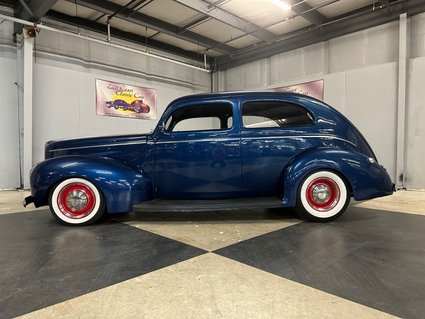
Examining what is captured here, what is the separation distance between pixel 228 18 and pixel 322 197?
17.3ft

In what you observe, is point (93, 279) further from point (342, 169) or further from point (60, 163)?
point (342, 169)

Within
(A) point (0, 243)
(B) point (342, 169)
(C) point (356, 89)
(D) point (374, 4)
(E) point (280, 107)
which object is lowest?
(A) point (0, 243)

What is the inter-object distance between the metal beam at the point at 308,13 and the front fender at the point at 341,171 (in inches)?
172

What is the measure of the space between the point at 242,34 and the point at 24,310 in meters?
8.05

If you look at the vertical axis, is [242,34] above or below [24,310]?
above

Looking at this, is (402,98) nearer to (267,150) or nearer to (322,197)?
(322,197)

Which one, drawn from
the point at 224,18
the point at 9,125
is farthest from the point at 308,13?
the point at 9,125

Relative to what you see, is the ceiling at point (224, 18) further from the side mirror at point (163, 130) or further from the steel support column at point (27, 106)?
the side mirror at point (163, 130)

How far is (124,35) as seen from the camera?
7824mm

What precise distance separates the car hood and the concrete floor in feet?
2.64

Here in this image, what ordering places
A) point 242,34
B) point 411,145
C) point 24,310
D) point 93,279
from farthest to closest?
1. point 242,34
2. point 411,145
3. point 93,279
4. point 24,310

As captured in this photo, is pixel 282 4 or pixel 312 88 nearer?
pixel 282 4

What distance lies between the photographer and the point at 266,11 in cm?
656

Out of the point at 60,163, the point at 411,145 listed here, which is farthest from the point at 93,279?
the point at 411,145
